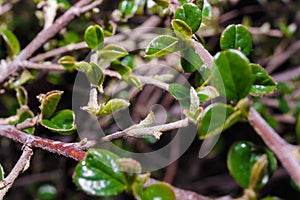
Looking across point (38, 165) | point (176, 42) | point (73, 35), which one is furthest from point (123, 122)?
point (38, 165)

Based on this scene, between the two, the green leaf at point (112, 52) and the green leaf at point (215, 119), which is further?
the green leaf at point (112, 52)

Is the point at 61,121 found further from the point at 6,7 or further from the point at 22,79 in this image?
the point at 6,7

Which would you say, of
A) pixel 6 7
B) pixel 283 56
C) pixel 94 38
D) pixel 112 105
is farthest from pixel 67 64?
pixel 283 56

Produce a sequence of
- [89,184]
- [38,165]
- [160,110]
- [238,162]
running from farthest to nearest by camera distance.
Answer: [38,165] → [160,110] → [238,162] → [89,184]

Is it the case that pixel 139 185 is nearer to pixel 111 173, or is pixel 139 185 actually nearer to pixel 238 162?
pixel 111 173

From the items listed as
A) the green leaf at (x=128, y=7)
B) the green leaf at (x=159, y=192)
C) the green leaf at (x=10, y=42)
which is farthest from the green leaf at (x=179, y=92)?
the green leaf at (x=10, y=42)

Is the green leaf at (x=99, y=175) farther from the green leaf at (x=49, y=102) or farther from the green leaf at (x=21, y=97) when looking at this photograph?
the green leaf at (x=21, y=97)

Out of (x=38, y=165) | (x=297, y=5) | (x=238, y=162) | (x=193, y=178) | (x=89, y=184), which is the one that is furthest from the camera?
(x=297, y=5)
